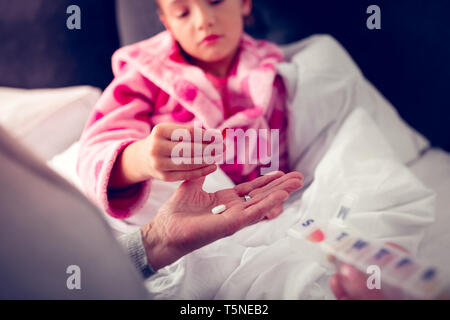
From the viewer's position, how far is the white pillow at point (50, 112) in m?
0.60

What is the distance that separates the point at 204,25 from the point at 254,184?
215 mm

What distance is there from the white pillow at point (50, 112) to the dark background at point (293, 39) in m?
0.02

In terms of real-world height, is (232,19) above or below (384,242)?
above

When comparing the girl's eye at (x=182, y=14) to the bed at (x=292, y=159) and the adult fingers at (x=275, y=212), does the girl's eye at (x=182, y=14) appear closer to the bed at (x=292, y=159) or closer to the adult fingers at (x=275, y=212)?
the bed at (x=292, y=159)

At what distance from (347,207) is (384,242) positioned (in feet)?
0.23

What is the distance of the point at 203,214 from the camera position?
1.36ft

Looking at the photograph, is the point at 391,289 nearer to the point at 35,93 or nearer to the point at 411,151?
the point at 411,151

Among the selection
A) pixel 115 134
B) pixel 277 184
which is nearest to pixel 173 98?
pixel 115 134

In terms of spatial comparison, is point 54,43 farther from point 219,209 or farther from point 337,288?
point 337,288

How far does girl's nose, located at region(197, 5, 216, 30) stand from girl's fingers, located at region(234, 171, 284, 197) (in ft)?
0.69

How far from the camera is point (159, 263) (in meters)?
0.40

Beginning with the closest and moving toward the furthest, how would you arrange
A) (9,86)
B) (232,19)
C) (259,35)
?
(232,19) < (9,86) < (259,35)

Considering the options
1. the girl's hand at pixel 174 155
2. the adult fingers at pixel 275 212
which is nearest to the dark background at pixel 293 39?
the girl's hand at pixel 174 155
